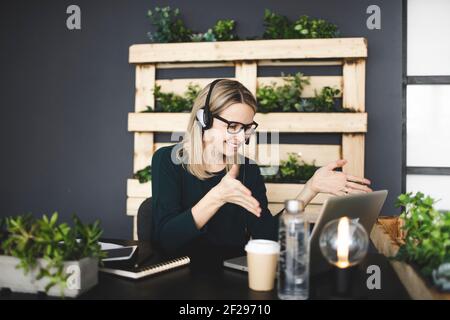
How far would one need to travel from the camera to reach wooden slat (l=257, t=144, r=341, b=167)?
3.08 m

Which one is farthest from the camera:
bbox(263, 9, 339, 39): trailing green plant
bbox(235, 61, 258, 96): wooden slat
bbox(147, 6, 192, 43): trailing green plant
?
bbox(147, 6, 192, 43): trailing green plant

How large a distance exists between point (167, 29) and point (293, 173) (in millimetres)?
1311

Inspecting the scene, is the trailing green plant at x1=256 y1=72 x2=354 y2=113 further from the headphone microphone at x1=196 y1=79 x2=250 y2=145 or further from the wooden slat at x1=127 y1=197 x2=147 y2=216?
the headphone microphone at x1=196 y1=79 x2=250 y2=145

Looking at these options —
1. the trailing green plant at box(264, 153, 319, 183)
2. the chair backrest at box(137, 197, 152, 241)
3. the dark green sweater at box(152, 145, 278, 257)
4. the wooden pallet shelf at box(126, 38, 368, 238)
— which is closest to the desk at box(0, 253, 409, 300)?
the dark green sweater at box(152, 145, 278, 257)

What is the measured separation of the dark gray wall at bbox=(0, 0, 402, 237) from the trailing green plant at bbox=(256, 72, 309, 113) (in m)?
0.49

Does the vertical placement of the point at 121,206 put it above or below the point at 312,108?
below

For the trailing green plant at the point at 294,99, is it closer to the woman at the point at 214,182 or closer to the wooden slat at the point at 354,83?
the wooden slat at the point at 354,83

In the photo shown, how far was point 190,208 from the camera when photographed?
1720 mm

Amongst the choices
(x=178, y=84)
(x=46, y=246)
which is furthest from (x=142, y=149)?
(x=46, y=246)

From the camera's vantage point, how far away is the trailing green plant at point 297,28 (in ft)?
9.94

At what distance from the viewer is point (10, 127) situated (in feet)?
12.1
